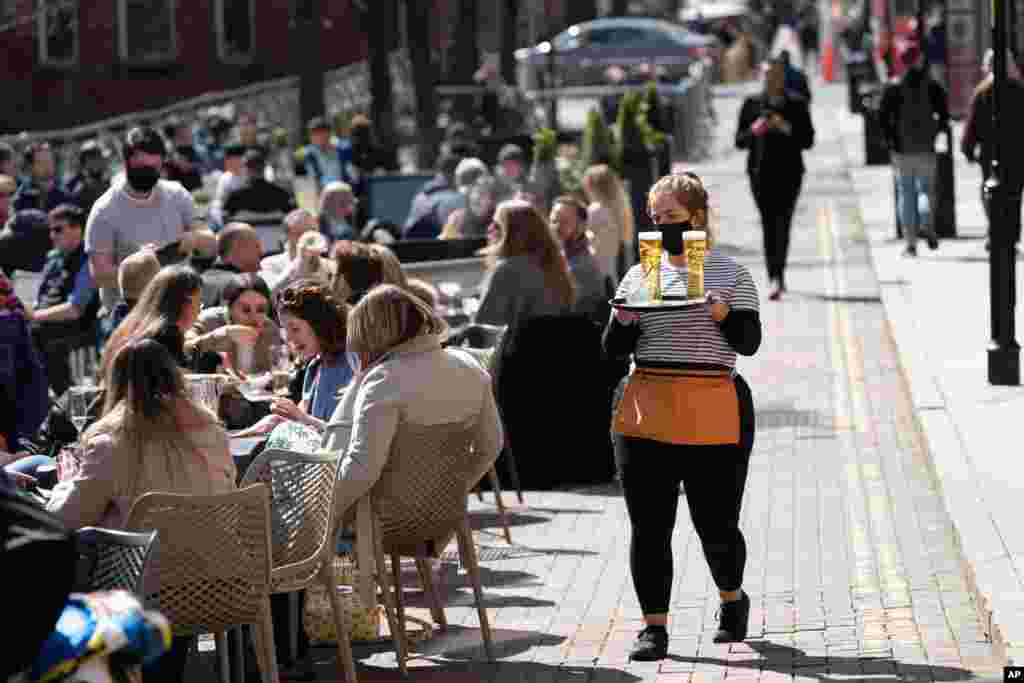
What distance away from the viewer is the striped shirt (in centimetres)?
883

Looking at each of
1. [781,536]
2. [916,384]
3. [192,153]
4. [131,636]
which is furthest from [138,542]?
[192,153]

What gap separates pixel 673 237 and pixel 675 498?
3.09 feet

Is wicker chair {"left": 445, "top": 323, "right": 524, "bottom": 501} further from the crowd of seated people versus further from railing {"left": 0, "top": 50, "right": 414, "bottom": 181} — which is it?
railing {"left": 0, "top": 50, "right": 414, "bottom": 181}

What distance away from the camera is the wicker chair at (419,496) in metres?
9.08

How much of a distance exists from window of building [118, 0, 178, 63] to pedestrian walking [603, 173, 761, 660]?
41933mm

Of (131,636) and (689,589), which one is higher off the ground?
(131,636)

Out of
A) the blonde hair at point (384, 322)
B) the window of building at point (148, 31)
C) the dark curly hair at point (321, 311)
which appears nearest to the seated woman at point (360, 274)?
the dark curly hair at point (321, 311)

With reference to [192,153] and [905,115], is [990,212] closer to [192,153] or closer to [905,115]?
[905,115]

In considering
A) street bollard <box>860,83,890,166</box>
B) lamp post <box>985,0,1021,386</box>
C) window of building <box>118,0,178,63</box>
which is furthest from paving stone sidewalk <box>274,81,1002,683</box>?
window of building <box>118,0,178,63</box>

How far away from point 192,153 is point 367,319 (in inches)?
779

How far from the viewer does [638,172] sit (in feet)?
82.8

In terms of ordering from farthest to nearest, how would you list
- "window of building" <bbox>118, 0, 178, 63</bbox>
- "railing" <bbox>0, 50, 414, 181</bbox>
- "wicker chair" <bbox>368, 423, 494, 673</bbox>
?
1. "window of building" <bbox>118, 0, 178, 63</bbox>
2. "railing" <bbox>0, 50, 414, 181</bbox>
3. "wicker chair" <bbox>368, 423, 494, 673</bbox>

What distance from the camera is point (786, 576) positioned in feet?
34.5

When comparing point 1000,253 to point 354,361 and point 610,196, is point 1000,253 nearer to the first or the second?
point 610,196
